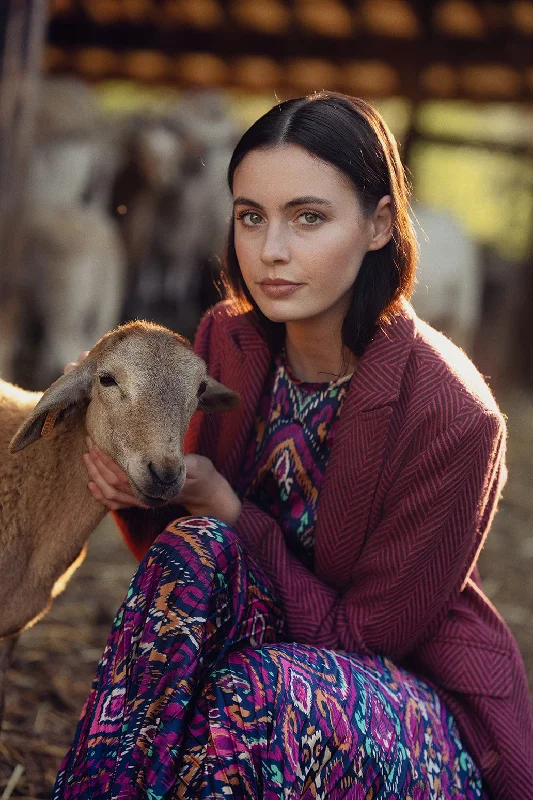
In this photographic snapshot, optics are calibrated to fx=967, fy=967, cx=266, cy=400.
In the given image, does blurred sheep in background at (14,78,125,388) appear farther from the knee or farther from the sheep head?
the knee

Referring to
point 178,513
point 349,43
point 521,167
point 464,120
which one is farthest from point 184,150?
point 464,120

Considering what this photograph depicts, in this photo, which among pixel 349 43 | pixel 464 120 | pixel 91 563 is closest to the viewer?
pixel 91 563

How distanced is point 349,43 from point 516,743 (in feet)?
24.1

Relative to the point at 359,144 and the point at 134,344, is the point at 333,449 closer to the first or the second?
the point at 134,344

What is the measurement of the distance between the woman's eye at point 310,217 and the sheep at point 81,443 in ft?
1.68

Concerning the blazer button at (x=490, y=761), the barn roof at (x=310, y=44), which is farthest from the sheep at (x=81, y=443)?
the barn roof at (x=310, y=44)

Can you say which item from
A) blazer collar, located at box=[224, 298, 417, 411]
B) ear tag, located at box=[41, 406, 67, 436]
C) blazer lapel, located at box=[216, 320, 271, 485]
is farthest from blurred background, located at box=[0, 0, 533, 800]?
blazer collar, located at box=[224, 298, 417, 411]

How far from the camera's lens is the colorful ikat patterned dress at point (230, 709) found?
6.88 feet

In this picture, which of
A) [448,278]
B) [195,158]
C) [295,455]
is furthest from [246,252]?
[448,278]

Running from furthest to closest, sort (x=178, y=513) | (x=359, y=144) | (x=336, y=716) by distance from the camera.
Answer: (x=178, y=513) < (x=359, y=144) < (x=336, y=716)

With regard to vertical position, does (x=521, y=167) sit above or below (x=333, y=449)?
above

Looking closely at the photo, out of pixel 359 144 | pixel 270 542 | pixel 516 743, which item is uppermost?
pixel 359 144

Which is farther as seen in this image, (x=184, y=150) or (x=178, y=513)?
(x=184, y=150)

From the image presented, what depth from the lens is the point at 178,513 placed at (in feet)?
9.84
